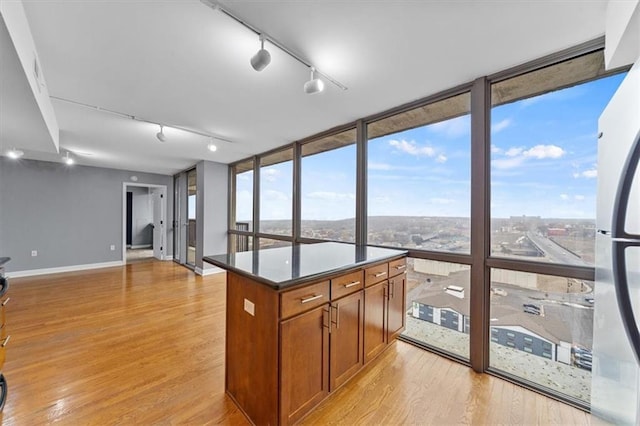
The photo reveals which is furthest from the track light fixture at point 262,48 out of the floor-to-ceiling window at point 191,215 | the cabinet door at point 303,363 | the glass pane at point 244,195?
the floor-to-ceiling window at point 191,215

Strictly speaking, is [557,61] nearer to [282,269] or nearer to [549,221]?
[549,221]

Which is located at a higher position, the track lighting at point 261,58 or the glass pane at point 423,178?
the track lighting at point 261,58

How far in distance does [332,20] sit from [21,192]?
726 cm

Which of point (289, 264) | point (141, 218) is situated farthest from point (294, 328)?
point (141, 218)

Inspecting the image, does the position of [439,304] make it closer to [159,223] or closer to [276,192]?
[276,192]

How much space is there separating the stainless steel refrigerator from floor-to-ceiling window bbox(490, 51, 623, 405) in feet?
2.64

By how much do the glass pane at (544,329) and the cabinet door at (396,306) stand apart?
2.47ft

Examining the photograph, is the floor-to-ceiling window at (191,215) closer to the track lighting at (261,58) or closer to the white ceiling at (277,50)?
the white ceiling at (277,50)

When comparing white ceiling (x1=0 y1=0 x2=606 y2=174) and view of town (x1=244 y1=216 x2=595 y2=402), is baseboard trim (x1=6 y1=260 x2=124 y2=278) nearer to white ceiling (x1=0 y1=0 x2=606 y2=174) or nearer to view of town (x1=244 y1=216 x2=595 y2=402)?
white ceiling (x1=0 y1=0 x2=606 y2=174)

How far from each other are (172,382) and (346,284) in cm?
158

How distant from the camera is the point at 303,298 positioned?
1.54 meters

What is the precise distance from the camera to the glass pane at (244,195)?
5406 millimetres

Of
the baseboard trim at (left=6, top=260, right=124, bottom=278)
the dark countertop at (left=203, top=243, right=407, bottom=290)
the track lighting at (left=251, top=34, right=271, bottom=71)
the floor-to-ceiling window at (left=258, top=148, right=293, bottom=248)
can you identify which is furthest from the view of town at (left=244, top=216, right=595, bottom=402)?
the baseboard trim at (left=6, top=260, right=124, bottom=278)

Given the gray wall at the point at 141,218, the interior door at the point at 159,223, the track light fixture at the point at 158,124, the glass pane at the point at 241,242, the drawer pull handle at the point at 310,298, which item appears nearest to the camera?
the drawer pull handle at the point at 310,298
